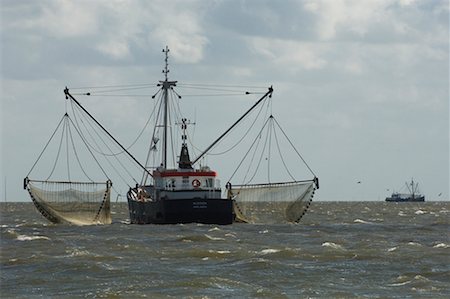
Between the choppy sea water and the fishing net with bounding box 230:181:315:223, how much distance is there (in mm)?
11237

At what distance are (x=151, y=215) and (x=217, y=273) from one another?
33.3 metres

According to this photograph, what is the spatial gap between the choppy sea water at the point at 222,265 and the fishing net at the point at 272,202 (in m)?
11.2

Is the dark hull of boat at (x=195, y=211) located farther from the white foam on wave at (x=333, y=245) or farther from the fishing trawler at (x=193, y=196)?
the white foam on wave at (x=333, y=245)

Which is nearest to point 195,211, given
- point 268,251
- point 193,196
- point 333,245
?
point 193,196

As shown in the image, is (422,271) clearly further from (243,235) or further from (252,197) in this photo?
(252,197)

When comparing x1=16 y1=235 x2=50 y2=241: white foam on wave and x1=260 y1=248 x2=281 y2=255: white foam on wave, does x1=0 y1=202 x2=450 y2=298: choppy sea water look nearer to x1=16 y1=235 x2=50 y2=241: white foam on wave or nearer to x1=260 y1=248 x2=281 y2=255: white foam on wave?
x1=16 y1=235 x2=50 y2=241: white foam on wave

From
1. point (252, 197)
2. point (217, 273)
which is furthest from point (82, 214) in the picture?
point (217, 273)

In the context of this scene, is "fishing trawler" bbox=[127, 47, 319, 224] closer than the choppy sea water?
No

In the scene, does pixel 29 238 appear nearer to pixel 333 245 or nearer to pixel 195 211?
pixel 195 211

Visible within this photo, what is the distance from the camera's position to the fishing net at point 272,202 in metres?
71.8

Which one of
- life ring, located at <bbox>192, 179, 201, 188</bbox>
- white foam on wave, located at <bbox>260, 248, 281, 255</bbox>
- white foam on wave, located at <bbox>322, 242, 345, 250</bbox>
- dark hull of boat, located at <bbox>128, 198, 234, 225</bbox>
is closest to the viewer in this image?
white foam on wave, located at <bbox>260, 248, 281, 255</bbox>

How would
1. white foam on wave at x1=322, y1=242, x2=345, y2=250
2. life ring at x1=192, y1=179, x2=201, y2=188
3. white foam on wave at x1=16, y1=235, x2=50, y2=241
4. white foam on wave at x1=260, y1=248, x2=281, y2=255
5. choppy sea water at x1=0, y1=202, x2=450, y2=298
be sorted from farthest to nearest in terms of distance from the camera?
1. life ring at x1=192, y1=179, x2=201, y2=188
2. white foam on wave at x1=16, y1=235, x2=50, y2=241
3. white foam on wave at x1=322, y1=242, x2=345, y2=250
4. white foam on wave at x1=260, y1=248, x2=281, y2=255
5. choppy sea water at x1=0, y1=202, x2=450, y2=298

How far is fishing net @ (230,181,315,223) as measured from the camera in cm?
7175

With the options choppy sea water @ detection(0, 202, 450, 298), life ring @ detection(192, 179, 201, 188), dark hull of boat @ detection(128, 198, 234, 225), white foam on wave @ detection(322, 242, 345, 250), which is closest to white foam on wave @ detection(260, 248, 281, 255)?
choppy sea water @ detection(0, 202, 450, 298)
